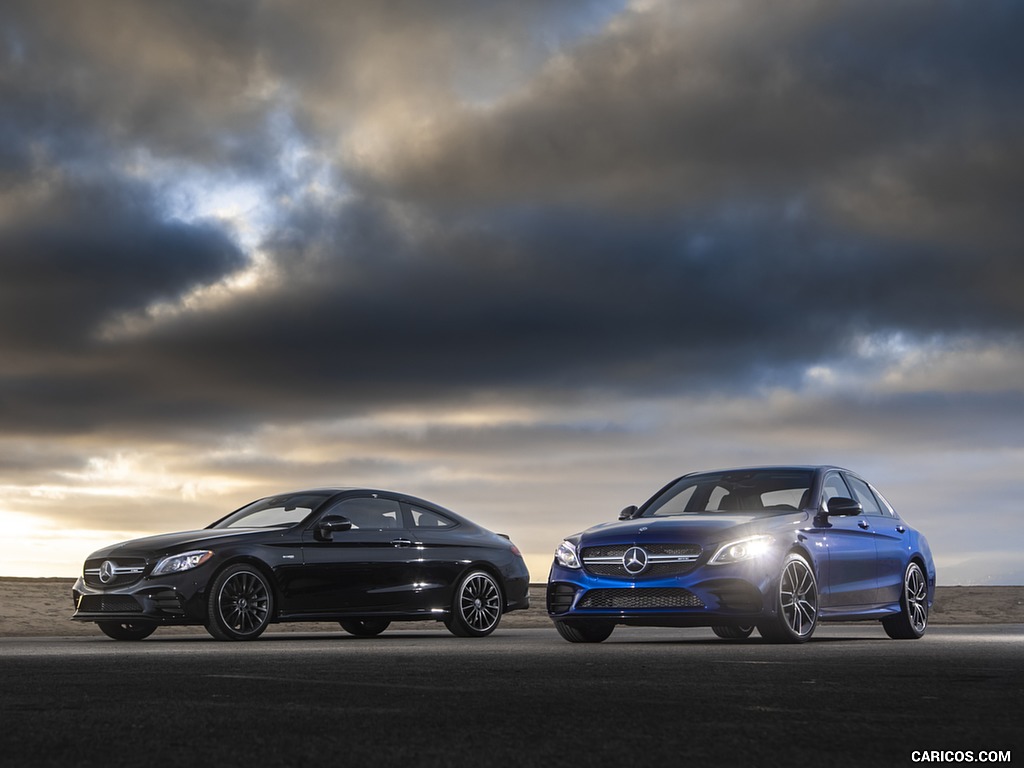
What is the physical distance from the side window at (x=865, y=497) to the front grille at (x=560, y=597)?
3.71 meters

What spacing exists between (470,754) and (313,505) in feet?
34.0

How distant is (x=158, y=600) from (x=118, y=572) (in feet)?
2.35

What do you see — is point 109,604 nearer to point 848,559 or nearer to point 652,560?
point 652,560

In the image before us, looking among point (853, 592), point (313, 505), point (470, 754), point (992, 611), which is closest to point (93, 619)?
point (313, 505)

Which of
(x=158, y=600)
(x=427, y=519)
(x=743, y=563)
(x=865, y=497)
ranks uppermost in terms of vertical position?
(x=865, y=497)

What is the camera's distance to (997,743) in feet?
17.2

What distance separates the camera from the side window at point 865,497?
1482cm

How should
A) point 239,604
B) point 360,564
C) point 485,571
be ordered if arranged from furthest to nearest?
point 485,571
point 360,564
point 239,604

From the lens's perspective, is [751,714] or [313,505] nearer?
[751,714]

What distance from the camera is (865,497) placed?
49.4ft

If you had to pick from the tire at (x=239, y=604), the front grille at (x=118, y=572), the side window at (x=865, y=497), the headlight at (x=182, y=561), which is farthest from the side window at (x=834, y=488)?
the front grille at (x=118, y=572)

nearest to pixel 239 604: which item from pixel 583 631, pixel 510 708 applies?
pixel 583 631

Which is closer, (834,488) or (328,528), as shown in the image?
(834,488)

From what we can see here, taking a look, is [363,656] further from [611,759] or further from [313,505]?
[611,759]
